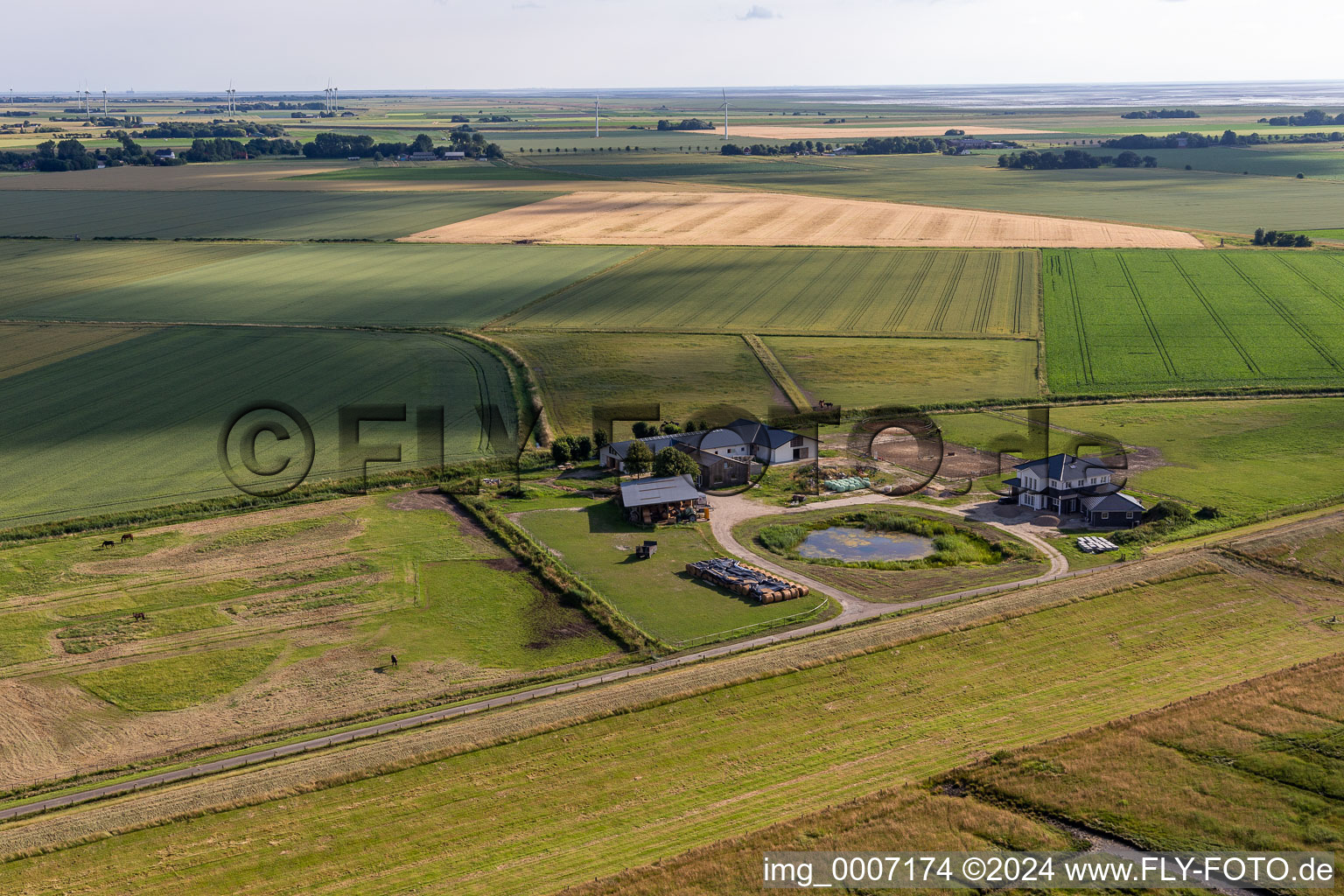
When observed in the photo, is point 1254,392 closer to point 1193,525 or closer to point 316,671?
point 1193,525

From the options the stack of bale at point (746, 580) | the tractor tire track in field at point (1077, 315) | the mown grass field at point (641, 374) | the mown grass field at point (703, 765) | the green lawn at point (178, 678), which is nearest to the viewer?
the mown grass field at point (703, 765)

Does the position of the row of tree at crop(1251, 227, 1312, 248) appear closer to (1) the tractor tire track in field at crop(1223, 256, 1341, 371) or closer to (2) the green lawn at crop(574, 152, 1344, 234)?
(2) the green lawn at crop(574, 152, 1344, 234)

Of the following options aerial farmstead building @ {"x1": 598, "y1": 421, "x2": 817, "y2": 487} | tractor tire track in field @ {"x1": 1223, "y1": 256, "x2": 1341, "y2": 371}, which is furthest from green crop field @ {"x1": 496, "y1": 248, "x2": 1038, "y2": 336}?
aerial farmstead building @ {"x1": 598, "y1": 421, "x2": 817, "y2": 487}

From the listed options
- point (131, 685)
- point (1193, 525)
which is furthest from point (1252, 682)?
point (131, 685)

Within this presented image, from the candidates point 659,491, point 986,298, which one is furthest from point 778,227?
point 659,491

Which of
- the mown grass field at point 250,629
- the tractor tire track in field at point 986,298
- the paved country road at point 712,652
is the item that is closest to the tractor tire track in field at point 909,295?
the tractor tire track in field at point 986,298

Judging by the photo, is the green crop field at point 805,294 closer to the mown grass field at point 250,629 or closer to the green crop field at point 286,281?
the green crop field at point 286,281

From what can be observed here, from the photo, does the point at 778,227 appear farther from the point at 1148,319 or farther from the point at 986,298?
the point at 1148,319
